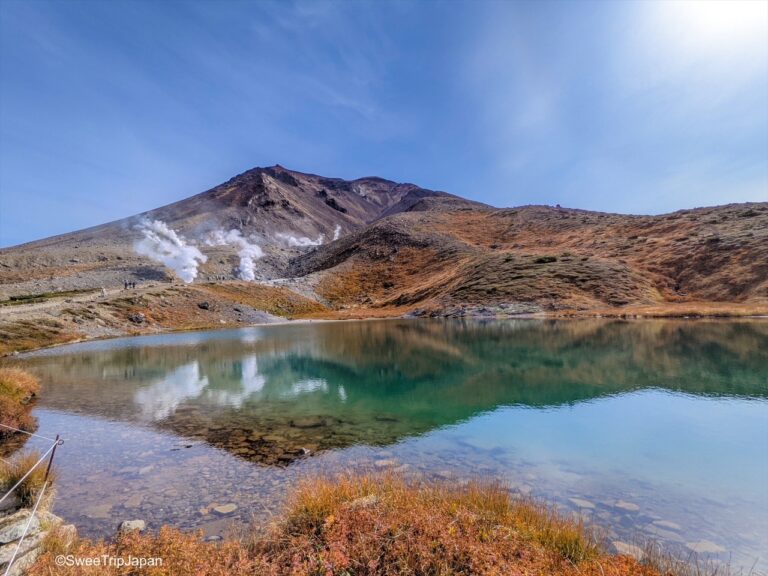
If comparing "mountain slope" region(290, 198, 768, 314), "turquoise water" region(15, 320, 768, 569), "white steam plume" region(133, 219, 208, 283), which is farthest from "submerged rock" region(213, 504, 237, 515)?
"white steam plume" region(133, 219, 208, 283)

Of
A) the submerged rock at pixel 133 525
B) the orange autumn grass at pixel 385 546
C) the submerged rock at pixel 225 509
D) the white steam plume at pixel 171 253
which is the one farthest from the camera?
the white steam plume at pixel 171 253

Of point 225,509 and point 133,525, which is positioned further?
point 225,509

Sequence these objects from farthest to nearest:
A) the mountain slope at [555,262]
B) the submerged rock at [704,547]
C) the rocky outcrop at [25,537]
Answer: the mountain slope at [555,262] < the submerged rock at [704,547] < the rocky outcrop at [25,537]

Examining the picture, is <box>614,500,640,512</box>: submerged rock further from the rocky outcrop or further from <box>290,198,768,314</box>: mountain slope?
<box>290,198,768,314</box>: mountain slope

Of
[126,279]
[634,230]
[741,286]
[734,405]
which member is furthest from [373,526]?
[126,279]

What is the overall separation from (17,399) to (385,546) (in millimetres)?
23935

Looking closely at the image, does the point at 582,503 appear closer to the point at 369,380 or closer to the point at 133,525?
the point at 133,525

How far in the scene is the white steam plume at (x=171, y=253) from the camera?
13312cm

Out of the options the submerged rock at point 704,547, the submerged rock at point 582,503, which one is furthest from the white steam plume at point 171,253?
the submerged rock at point 704,547

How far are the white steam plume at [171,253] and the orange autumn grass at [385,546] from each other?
13394 cm

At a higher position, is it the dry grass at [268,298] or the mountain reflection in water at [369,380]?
the dry grass at [268,298]

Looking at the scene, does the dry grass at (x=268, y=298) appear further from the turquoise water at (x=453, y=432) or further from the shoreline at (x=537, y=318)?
the turquoise water at (x=453, y=432)

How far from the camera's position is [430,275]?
412 feet

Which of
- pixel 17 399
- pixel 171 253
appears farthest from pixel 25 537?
pixel 171 253
